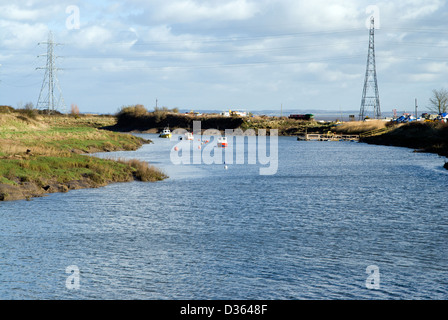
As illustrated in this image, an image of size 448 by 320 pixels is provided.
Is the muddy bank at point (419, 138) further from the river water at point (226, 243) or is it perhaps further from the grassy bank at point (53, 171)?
the grassy bank at point (53, 171)

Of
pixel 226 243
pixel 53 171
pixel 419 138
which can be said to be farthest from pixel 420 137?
pixel 226 243

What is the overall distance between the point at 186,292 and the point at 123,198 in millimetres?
22822

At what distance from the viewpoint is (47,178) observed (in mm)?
45000

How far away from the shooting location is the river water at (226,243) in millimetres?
21125

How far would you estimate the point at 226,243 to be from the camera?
92.6 ft

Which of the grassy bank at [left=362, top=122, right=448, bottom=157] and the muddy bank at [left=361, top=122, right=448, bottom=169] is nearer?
the muddy bank at [left=361, top=122, right=448, bottom=169]

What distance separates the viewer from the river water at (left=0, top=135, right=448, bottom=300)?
21.1 metres

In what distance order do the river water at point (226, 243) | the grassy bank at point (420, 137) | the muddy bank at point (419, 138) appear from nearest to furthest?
the river water at point (226, 243)
the muddy bank at point (419, 138)
the grassy bank at point (420, 137)

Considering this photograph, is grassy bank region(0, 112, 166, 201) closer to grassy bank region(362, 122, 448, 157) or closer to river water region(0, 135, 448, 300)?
river water region(0, 135, 448, 300)

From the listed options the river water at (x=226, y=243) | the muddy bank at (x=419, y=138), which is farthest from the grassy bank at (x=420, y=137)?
the river water at (x=226, y=243)

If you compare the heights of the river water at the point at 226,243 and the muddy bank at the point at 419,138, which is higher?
the muddy bank at the point at 419,138

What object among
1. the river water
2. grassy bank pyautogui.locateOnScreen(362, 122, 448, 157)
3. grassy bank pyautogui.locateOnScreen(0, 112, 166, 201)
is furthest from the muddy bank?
grassy bank pyautogui.locateOnScreen(0, 112, 166, 201)

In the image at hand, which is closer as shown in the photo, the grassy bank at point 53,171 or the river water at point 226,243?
the river water at point 226,243

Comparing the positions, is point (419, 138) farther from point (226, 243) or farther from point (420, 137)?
point (226, 243)
